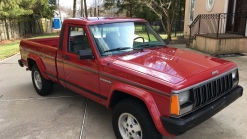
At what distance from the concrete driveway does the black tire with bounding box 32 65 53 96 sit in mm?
140

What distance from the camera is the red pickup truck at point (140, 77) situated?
9.00 feet

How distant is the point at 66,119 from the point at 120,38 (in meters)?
1.87

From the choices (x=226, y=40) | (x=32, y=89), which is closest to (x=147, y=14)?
(x=226, y=40)

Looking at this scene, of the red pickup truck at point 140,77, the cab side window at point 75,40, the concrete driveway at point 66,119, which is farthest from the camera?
the cab side window at point 75,40

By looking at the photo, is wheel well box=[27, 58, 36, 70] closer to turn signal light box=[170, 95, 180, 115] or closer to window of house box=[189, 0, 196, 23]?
turn signal light box=[170, 95, 180, 115]

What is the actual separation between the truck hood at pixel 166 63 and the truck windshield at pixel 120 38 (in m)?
0.18

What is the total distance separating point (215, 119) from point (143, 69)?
2031mm

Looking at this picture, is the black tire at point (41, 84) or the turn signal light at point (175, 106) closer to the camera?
the turn signal light at point (175, 106)

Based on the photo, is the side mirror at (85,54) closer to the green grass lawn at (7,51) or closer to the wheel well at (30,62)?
the wheel well at (30,62)

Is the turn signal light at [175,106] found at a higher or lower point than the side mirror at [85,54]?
lower

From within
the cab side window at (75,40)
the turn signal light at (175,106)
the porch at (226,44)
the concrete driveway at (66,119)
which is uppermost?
the cab side window at (75,40)

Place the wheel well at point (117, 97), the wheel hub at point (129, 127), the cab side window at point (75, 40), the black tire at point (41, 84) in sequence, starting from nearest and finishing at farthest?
the wheel hub at point (129, 127), the wheel well at point (117, 97), the cab side window at point (75, 40), the black tire at point (41, 84)

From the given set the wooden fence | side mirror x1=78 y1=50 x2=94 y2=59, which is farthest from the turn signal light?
the wooden fence

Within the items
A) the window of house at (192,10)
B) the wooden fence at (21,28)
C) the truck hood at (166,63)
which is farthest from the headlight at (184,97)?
the wooden fence at (21,28)
